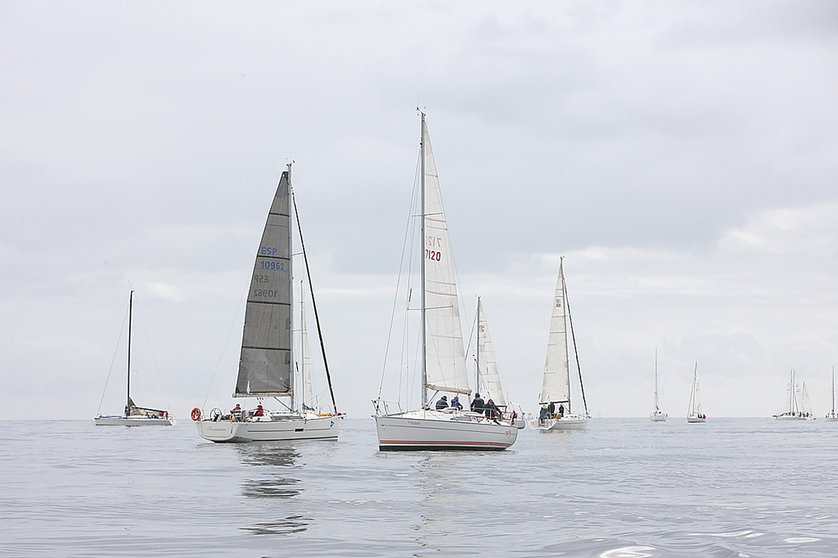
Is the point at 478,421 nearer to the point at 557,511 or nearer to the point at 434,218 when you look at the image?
the point at 434,218

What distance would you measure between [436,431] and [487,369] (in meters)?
43.1

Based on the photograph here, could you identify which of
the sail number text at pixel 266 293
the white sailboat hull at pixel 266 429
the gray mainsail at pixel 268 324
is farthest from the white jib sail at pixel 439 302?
the sail number text at pixel 266 293

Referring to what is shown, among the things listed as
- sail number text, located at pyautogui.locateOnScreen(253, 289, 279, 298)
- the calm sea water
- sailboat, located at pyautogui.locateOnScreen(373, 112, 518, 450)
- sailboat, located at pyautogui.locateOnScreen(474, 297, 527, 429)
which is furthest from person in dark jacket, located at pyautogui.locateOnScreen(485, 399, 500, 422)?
sailboat, located at pyautogui.locateOnScreen(474, 297, 527, 429)

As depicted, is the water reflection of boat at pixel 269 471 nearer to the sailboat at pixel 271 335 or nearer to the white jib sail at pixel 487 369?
the sailboat at pixel 271 335

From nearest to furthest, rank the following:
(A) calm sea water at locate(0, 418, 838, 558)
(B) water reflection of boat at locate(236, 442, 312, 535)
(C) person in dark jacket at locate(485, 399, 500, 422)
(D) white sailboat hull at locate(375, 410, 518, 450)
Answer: (A) calm sea water at locate(0, 418, 838, 558) → (B) water reflection of boat at locate(236, 442, 312, 535) → (D) white sailboat hull at locate(375, 410, 518, 450) → (C) person in dark jacket at locate(485, 399, 500, 422)

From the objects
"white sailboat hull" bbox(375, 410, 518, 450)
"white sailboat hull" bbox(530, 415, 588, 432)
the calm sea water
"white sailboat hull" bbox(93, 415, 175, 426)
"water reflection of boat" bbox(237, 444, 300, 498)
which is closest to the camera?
the calm sea water

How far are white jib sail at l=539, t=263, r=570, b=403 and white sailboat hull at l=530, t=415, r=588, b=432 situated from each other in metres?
2.38

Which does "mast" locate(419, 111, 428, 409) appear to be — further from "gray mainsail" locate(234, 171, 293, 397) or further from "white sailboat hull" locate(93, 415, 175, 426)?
"white sailboat hull" locate(93, 415, 175, 426)

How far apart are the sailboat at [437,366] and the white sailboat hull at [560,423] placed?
3727 cm

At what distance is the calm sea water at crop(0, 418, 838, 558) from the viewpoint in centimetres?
→ 1744

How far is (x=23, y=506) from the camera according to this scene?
23266 millimetres

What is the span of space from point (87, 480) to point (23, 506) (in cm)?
804

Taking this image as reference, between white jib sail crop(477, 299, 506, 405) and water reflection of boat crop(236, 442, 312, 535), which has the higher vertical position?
white jib sail crop(477, 299, 506, 405)

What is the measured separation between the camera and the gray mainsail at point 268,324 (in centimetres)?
5334
